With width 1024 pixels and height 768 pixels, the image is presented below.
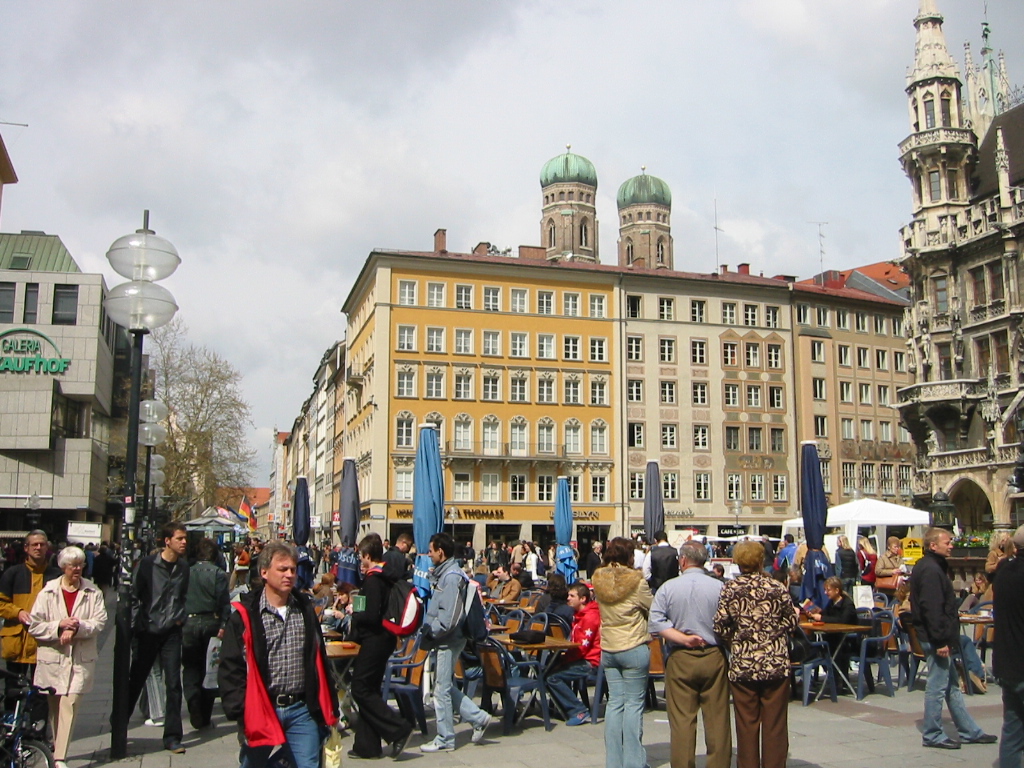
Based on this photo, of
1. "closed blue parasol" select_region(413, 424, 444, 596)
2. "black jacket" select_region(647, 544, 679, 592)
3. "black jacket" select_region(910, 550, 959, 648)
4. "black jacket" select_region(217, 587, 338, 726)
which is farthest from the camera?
"closed blue parasol" select_region(413, 424, 444, 596)

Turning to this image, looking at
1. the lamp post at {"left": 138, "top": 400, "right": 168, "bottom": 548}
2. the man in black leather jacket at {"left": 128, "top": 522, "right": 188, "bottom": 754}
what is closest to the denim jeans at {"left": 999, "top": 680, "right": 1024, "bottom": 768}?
the man in black leather jacket at {"left": 128, "top": 522, "right": 188, "bottom": 754}

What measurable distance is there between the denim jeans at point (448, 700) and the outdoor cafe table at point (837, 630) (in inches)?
161

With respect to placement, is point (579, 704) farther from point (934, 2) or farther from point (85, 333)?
point (934, 2)

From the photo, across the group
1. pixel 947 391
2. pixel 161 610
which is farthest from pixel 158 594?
pixel 947 391

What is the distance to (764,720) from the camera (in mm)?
6535

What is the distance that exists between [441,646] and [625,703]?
198cm

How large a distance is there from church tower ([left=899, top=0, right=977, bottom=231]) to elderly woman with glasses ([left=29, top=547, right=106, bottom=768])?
153ft

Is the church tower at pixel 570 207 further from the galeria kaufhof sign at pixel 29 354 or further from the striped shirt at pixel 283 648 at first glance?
the striped shirt at pixel 283 648

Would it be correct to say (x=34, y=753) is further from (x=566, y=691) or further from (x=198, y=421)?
(x=198, y=421)

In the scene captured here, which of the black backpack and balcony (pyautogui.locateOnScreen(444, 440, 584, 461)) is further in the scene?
balcony (pyautogui.locateOnScreen(444, 440, 584, 461))

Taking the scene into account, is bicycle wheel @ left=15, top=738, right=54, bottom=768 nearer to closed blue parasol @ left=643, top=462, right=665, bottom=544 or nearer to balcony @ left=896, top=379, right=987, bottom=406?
closed blue parasol @ left=643, top=462, right=665, bottom=544

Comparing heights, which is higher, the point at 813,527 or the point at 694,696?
the point at 813,527

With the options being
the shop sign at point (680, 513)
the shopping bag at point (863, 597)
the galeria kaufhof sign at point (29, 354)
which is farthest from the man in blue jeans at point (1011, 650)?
the shop sign at point (680, 513)

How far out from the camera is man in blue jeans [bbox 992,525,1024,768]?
679 cm
